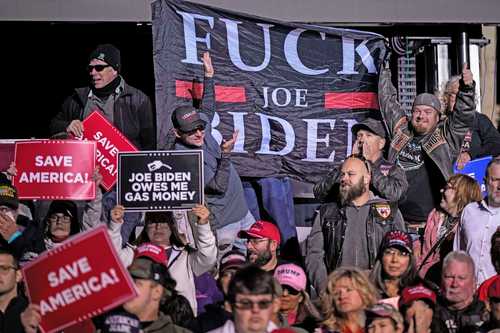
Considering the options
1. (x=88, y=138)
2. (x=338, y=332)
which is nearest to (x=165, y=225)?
(x=88, y=138)

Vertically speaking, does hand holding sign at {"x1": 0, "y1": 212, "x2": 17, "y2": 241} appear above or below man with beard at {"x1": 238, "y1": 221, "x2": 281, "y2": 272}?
above

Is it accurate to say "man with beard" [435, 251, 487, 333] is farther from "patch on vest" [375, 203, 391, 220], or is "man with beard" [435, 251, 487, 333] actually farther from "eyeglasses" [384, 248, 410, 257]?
"patch on vest" [375, 203, 391, 220]

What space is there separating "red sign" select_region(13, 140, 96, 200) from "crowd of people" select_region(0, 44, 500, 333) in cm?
11

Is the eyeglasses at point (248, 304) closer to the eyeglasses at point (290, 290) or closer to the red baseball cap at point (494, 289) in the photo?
the eyeglasses at point (290, 290)

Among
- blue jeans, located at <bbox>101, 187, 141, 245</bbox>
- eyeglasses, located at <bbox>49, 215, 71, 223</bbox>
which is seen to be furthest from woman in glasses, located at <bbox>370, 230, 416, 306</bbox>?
eyeglasses, located at <bbox>49, 215, 71, 223</bbox>

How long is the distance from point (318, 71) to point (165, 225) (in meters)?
2.44

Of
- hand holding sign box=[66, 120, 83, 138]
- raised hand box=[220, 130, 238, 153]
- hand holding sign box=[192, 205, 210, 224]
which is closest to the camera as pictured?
hand holding sign box=[192, 205, 210, 224]

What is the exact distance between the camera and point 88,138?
11.1 meters

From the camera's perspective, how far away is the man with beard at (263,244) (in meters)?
10.2

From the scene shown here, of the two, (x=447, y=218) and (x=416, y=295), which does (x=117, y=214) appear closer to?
(x=416, y=295)

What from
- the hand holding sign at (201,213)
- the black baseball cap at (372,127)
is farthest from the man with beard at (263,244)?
the black baseball cap at (372,127)

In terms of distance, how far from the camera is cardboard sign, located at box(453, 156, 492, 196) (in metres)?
11.6

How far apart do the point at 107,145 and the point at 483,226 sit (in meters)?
3.07

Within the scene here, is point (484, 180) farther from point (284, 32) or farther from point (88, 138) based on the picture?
point (88, 138)
